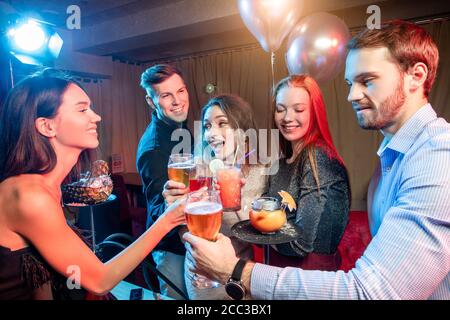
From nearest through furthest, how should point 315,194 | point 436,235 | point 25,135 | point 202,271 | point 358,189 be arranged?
point 436,235 → point 202,271 → point 25,135 → point 315,194 → point 358,189

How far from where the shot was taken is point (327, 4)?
2654 millimetres

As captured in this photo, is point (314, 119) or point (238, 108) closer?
point (314, 119)

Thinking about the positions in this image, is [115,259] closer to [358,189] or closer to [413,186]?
[413,186]

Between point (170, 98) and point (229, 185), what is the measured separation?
2.74 feet

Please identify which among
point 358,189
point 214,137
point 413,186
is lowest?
point 358,189

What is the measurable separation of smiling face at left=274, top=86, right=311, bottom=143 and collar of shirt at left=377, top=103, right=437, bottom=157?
0.55 metres

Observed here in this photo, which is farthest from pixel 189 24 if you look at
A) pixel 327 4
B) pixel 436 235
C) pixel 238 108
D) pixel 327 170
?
pixel 436 235

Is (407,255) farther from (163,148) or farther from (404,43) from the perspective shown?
(163,148)

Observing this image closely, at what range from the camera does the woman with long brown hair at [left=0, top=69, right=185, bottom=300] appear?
0.86m

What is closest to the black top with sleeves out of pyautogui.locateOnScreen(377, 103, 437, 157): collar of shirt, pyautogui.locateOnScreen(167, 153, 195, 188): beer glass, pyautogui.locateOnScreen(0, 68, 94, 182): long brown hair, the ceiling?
pyautogui.locateOnScreen(167, 153, 195, 188): beer glass

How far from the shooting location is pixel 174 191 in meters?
1.21

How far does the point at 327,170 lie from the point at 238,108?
640mm

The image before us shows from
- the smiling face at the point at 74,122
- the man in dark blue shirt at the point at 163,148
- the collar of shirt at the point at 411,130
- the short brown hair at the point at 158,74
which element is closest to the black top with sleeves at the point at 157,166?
the man in dark blue shirt at the point at 163,148

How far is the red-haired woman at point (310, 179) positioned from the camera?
1.22 meters
